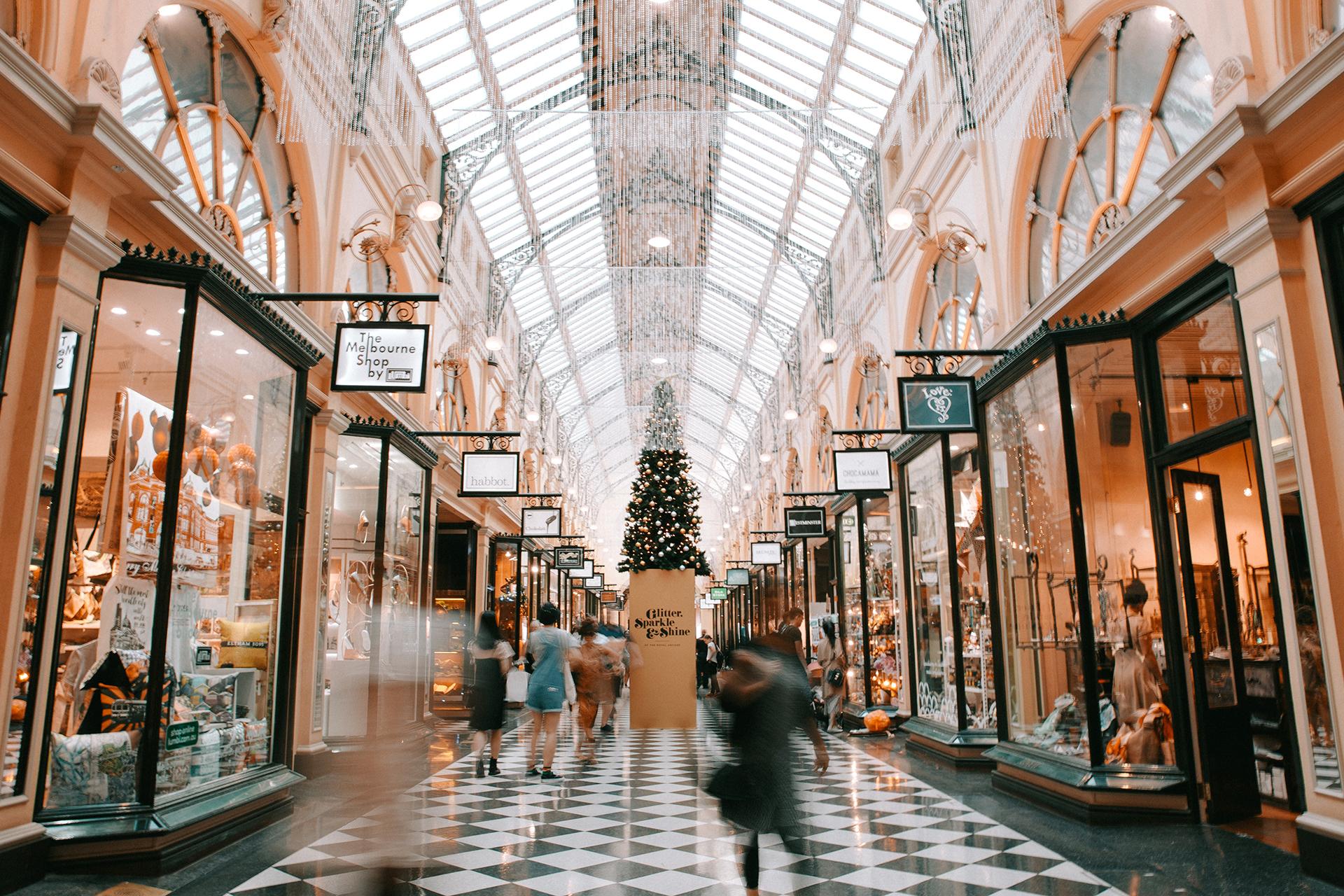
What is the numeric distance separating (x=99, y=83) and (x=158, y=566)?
2.74 m

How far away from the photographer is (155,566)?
528 centimetres

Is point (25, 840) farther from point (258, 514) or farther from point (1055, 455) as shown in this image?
point (1055, 455)

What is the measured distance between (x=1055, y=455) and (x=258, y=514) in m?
6.17

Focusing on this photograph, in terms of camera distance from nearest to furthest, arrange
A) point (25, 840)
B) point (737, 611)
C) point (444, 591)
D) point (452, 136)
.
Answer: point (25, 840)
point (452, 136)
point (444, 591)
point (737, 611)

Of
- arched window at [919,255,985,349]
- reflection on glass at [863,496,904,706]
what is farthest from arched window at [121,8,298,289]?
reflection on glass at [863,496,904,706]

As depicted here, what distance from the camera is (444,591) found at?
1677 centimetres

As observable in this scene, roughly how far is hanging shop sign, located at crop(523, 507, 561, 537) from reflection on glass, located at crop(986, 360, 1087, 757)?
1088cm

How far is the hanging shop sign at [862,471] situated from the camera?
36.9ft

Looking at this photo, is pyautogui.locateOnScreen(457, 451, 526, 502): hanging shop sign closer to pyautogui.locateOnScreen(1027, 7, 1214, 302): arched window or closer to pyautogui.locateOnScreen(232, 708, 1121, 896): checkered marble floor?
pyautogui.locateOnScreen(232, 708, 1121, 896): checkered marble floor

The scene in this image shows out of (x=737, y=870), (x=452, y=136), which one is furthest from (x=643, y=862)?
(x=452, y=136)

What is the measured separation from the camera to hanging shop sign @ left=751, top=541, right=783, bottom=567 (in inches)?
806

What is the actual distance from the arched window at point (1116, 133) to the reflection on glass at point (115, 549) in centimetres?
669

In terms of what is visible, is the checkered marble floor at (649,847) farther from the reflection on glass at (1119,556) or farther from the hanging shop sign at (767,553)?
the hanging shop sign at (767,553)

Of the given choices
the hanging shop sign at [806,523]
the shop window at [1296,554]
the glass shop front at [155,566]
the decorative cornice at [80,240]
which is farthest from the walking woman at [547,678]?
the hanging shop sign at [806,523]
